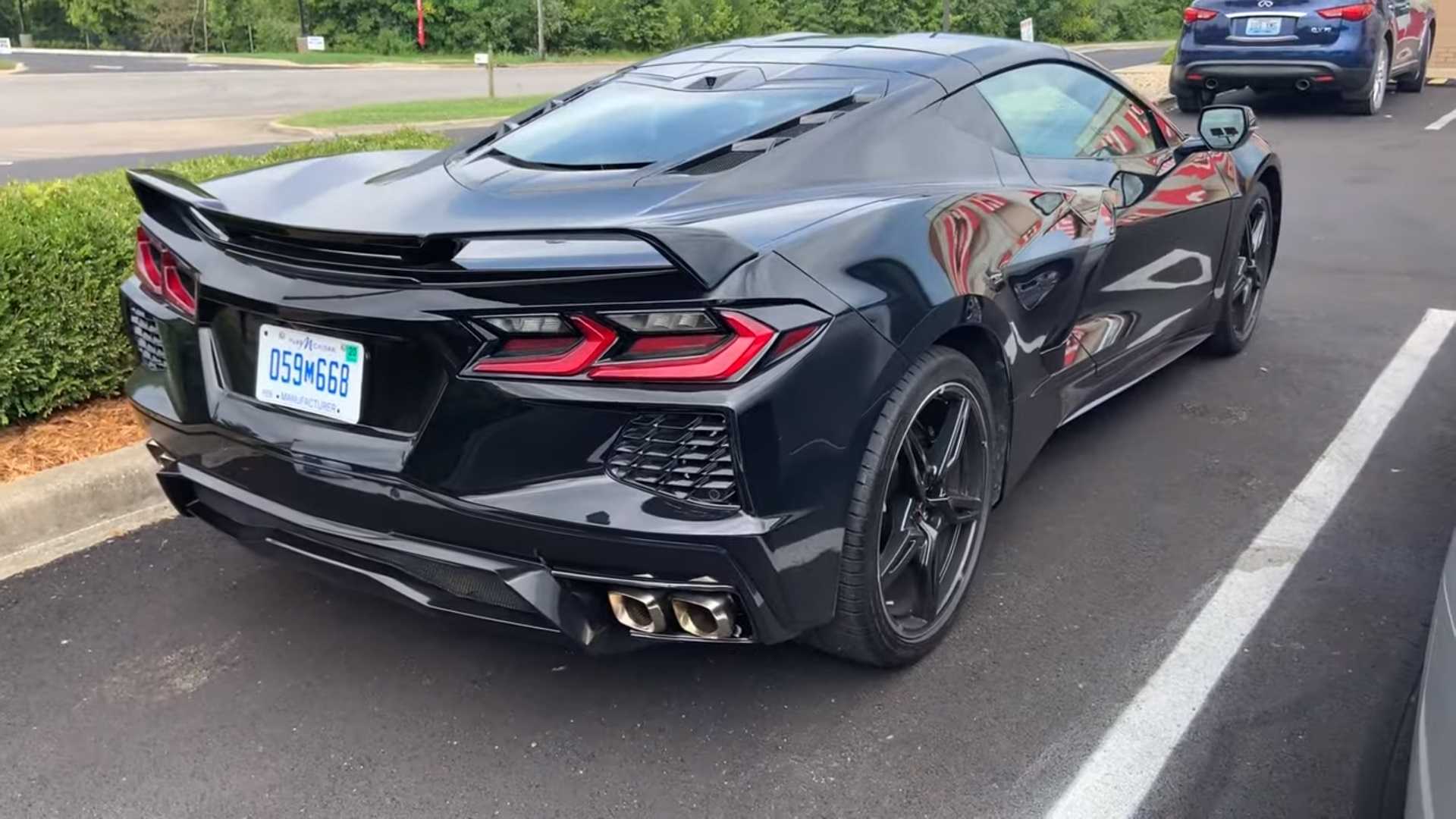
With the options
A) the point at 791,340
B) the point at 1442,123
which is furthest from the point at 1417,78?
the point at 791,340

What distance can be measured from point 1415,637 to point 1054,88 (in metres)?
1.95

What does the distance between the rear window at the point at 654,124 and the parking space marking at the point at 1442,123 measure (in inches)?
457

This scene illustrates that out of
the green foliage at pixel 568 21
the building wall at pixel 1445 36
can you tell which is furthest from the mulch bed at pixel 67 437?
the green foliage at pixel 568 21

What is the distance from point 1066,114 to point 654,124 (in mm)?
1441

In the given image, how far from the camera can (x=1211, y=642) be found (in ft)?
10.3

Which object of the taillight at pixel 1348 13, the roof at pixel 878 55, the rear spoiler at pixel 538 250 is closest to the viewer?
the rear spoiler at pixel 538 250

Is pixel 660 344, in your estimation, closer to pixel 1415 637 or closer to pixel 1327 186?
pixel 1415 637

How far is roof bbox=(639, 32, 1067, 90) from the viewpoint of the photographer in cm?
357

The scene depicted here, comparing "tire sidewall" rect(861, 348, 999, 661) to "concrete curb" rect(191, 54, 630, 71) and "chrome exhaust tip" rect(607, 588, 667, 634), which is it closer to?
"chrome exhaust tip" rect(607, 588, 667, 634)

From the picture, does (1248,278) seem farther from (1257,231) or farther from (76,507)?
(76,507)

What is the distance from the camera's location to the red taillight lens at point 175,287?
284 centimetres

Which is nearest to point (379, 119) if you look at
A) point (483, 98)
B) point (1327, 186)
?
point (483, 98)

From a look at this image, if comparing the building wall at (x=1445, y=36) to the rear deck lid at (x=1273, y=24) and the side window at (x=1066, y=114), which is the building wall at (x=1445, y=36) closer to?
the rear deck lid at (x=1273, y=24)

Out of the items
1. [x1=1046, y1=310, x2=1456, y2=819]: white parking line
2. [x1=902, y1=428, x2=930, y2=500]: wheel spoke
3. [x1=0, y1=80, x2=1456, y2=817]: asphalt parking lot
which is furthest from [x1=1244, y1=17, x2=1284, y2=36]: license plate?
[x1=902, y1=428, x2=930, y2=500]: wheel spoke
